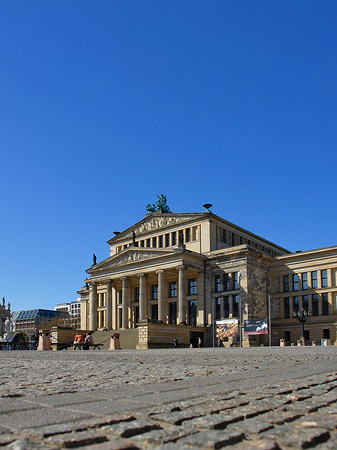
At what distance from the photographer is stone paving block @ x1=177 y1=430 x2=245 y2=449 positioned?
125 inches

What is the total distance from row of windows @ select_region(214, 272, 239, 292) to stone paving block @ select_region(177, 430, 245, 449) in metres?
54.2

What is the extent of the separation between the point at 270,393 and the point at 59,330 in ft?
170

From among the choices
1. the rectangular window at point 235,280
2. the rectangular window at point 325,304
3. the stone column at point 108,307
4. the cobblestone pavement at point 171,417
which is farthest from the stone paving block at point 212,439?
the stone column at point 108,307

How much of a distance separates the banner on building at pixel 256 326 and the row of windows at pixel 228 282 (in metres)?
6.48

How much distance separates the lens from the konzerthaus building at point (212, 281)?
56.2m

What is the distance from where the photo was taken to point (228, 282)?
57.7m

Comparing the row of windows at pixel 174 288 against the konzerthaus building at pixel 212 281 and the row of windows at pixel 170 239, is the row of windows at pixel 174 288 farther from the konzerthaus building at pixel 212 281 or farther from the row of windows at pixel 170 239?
the row of windows at pixel 170 239

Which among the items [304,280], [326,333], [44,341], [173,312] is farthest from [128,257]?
[326,333]

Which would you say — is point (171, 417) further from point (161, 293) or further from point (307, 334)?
point (307, 334)

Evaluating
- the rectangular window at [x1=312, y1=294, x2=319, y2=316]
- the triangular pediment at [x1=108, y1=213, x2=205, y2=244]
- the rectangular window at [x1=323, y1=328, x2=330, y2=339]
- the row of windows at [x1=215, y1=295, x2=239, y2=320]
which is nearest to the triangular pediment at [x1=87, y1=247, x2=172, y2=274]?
the triangular pediment at [x1=108, y1=213, x2=205, y2=244]

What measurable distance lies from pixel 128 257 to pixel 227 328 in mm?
16971

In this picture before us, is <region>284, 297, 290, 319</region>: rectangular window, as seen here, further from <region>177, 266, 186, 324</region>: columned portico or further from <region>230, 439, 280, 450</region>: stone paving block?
<region>230, 439, 280, 450</region>: stone paving block

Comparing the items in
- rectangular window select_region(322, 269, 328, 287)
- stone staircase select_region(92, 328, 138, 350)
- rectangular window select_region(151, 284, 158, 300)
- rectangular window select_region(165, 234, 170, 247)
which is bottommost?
stone staircase select_region(92, 328, 138, 350)

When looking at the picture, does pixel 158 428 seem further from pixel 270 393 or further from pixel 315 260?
pixel 315 260
